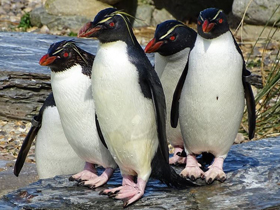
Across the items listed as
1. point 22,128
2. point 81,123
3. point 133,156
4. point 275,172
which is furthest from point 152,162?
point 22,128

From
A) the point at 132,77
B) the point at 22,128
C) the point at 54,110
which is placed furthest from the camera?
the point at 22,128

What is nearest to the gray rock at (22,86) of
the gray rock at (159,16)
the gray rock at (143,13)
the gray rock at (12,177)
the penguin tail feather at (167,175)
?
the gray rock at (12,177)

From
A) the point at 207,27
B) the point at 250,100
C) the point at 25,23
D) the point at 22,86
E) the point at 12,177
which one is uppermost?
the point at 207,27

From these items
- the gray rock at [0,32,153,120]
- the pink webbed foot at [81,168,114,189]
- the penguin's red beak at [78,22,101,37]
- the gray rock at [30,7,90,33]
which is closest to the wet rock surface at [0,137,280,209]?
the pink webbed foot at [81,168,114,189]

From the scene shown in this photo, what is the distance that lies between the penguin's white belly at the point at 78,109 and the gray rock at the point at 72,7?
650cm

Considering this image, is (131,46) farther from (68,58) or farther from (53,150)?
(53,150)

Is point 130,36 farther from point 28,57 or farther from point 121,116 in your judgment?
point 28,57

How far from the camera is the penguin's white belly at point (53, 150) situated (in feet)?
13.7

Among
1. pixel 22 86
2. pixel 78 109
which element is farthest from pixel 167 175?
pixel 22 86

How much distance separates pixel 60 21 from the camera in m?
9.88

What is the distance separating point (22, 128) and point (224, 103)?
3.04 meters

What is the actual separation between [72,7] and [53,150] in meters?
6.04

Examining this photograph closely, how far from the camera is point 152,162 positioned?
3.43 meters

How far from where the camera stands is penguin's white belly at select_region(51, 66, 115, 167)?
355 cm
